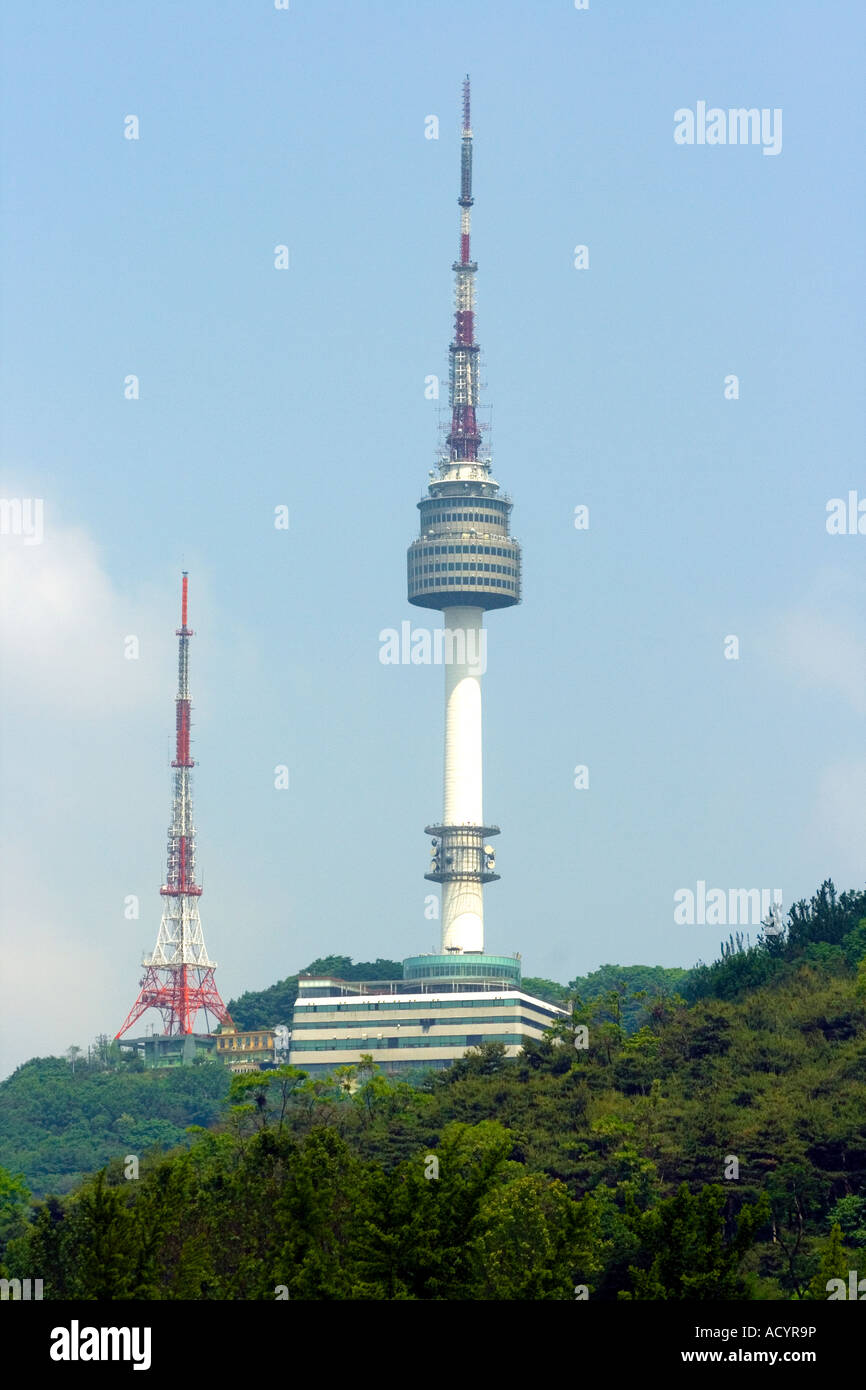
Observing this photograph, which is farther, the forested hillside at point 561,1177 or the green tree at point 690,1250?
the forested hillside at point 561,1177

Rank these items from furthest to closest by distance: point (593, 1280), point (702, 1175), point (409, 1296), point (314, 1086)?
1. point (314, 1086)
2. point (702, 1175)
3. point (593, 1280)
4. point (409, 1296)

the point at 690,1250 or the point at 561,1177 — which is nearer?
the point at 690,1250

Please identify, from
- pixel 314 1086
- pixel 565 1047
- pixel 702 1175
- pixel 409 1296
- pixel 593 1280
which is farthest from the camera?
pixel 314 1086

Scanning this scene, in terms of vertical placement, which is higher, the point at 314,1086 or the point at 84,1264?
the point at 314,1086

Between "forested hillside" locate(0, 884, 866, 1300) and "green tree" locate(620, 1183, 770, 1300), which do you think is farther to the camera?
"forested hillside" locate(0, 884, 866, 1300)

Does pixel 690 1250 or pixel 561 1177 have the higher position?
pixel 561 1177
